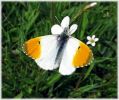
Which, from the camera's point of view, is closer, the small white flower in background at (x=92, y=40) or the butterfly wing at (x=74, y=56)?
the butterfly wing at (x=74, y=56)

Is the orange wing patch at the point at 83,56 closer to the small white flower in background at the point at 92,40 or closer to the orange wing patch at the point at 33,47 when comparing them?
the orange wing patch at the point at 33,47

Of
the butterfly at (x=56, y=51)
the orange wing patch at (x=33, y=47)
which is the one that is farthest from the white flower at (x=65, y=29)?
the orange wing patch at (x=33, y=47)

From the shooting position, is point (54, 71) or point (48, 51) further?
point (54, 71)

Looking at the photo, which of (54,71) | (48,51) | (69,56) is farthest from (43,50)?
(54,71)

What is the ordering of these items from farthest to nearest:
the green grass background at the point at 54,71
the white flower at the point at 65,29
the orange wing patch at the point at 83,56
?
1. the green grass background at the point at 54,71
2. the white flower at the point at 65,29
3. the orange wing patch at the point at 83,56

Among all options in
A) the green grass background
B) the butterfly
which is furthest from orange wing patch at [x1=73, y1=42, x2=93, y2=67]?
the green grass background

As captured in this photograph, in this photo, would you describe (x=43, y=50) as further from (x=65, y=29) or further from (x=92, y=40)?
(x=92, y=40)

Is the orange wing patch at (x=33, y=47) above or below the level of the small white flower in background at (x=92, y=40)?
above
